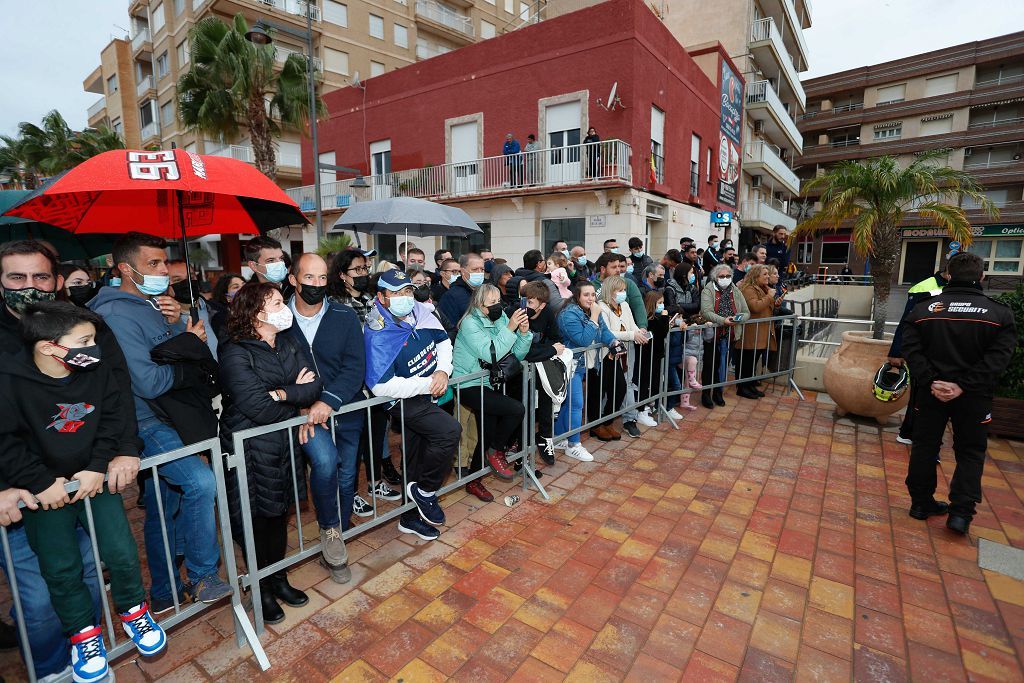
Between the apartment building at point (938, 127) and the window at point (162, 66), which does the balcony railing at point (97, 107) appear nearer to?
the window at point (162, 66)

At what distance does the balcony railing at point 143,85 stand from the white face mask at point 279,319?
40.3 meters

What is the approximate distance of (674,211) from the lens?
16609 mm

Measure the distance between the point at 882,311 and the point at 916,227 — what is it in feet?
113

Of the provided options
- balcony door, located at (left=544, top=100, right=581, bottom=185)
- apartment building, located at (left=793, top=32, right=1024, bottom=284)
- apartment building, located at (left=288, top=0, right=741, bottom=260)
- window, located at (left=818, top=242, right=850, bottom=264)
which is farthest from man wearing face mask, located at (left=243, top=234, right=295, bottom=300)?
window, located at (left=818, top=242, right=850, bottom=264)

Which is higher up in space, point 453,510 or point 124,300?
point 124,300

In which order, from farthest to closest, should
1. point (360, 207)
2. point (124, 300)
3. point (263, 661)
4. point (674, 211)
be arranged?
1. point (674, 211)
2. point (360, 207)
3. point (124, 300)
4. point (263, 661)

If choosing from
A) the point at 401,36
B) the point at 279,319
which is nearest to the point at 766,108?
the point at 401,36

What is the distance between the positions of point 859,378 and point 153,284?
270 inches

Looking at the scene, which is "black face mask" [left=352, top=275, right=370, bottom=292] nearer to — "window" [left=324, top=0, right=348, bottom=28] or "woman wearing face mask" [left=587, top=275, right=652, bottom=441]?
"woman wearing face mask" [left=587, top=275, right=652, bottom=441]

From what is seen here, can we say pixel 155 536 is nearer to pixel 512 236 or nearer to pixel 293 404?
pixel 293 404

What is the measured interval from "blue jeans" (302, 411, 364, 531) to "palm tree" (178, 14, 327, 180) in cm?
1540

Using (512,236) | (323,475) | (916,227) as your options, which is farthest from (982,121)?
(323,475)

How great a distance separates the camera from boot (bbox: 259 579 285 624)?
271 centimetres

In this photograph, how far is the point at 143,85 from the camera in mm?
32812
